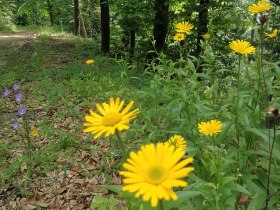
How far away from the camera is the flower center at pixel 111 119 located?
142 cm

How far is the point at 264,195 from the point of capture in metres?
2.08

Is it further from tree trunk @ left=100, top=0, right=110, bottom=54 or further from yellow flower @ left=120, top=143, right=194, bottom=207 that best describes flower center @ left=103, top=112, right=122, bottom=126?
tree trunk @ left=100, top=0, right=110, bottom=54

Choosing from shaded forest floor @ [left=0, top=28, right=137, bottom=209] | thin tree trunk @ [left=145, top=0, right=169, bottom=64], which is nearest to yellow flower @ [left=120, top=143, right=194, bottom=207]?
shaded forest floor @ [left=0, top=28, right=137, bottom=209]

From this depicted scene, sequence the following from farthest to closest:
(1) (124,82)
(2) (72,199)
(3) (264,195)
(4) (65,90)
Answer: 1. (4) (65,90)
2. (1) (124,82)
3. (2) (72,199)
4. (3) (264,195)

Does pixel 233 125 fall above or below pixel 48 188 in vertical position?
above

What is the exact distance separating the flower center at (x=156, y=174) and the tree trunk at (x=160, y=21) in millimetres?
9203

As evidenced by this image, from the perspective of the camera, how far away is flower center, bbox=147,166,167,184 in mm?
991

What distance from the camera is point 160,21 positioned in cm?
1002

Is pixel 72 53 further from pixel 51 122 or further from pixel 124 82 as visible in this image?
pixel 124 82

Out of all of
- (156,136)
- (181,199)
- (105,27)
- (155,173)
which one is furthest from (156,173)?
(105,27)

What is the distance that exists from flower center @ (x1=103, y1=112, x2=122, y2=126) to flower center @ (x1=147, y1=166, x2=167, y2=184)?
0.43 meters

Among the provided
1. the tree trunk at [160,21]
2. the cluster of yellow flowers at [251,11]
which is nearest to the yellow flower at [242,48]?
the cluster of yellow flowers at [251,11]

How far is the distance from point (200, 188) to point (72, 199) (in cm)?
207

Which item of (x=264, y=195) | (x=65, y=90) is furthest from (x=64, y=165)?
(x=65, y=90)
